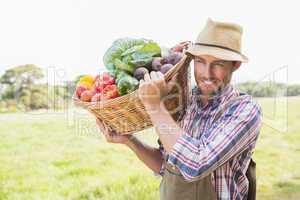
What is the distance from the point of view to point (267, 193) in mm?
2332

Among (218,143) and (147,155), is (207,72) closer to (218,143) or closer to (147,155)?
(218,143)

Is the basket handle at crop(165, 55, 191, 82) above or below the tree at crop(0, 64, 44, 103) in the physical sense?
above

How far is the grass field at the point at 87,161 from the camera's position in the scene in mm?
2330

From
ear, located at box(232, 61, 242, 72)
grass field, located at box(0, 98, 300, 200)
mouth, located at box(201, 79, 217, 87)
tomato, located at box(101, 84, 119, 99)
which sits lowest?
grass field, located at box(0, 98, 300, 200)

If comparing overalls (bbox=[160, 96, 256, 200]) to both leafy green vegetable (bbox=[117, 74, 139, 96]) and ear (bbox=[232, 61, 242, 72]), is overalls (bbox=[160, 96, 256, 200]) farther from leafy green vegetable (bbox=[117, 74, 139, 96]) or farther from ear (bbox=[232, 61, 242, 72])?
leafy green vegetable (bbox=[117, 74, 139, 96])

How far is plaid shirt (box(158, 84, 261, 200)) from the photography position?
0.81 m

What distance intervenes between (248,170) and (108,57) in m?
0.45

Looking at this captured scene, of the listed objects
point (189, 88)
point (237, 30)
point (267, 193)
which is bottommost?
point (267, 193)

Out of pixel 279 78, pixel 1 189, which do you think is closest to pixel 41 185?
pixel 1 189

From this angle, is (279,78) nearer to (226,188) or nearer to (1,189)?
(226,188)

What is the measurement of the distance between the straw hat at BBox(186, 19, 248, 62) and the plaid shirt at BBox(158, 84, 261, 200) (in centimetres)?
8

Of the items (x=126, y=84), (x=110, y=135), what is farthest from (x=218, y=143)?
(x=110, y=135)

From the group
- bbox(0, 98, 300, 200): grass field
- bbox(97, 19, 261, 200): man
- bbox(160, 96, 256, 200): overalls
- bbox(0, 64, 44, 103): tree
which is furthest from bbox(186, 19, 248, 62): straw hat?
bbox(0, 64, 44, 103): tree

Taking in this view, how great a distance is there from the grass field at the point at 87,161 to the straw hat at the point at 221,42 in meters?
1.39
